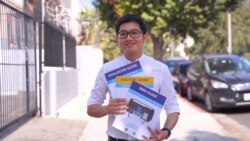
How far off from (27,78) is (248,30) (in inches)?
2127

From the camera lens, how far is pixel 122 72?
3.17 metres

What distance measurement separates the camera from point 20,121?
34.4ft

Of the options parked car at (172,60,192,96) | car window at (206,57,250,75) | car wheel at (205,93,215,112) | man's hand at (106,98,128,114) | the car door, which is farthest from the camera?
parked car at (172,60,192,96)

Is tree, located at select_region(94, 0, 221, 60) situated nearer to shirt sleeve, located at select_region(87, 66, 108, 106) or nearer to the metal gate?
the metal gate

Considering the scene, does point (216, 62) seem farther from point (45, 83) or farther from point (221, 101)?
point (45, 83)

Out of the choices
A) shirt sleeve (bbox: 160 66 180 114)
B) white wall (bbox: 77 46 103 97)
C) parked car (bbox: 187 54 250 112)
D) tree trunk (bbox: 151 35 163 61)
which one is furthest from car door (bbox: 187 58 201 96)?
shirt sleeve (bbox: 160 66 180 114)

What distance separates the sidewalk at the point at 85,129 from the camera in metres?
9.15

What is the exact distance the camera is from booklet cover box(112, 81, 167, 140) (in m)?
3.06

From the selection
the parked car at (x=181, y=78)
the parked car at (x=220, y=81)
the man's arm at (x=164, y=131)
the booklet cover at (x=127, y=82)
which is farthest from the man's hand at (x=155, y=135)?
the parked car at (x=181, y=78)

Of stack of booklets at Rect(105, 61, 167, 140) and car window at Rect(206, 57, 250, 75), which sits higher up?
stack of booklets at Rect(105, 61, 167, 140)

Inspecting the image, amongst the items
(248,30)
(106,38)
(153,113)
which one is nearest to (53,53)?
(153,113)

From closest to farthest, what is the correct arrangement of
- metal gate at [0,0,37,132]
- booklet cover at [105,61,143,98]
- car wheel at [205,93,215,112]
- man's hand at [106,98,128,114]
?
man's hand at [106,98,128,114]
booklet cover at [105,61,143,98]
metal gate at [0,0,37,132]
car wheel at [205,93,215,112]

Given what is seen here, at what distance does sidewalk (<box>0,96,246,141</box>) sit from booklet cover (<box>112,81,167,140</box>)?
19.4 feet

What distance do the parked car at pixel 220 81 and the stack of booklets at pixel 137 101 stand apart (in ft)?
31.8
